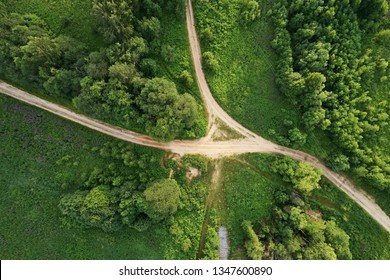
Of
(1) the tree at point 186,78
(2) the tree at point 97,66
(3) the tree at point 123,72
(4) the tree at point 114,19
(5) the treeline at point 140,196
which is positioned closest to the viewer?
(4) the tree at point 114,19

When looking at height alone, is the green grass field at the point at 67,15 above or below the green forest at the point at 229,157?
above

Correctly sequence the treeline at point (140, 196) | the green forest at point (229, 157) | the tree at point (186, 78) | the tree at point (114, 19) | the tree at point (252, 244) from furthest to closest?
Answer: the tree at point (186, 78) < the green forest at point (229, 157) < the tree at point (252, 244) < the treeline at point (140, 196) < the tree at point (114, 19)

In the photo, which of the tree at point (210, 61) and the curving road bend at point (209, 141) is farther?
the curving road bend at point (209, 141)

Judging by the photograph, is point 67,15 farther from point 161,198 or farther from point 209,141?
point 161,198

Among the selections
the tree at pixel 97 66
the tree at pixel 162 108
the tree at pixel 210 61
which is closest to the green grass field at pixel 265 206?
the tree at pixel 162 108

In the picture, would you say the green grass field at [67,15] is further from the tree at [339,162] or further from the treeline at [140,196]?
the tree at [339,162]

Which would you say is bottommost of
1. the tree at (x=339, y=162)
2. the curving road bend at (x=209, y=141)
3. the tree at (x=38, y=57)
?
the tree at (x=339, y=162)
